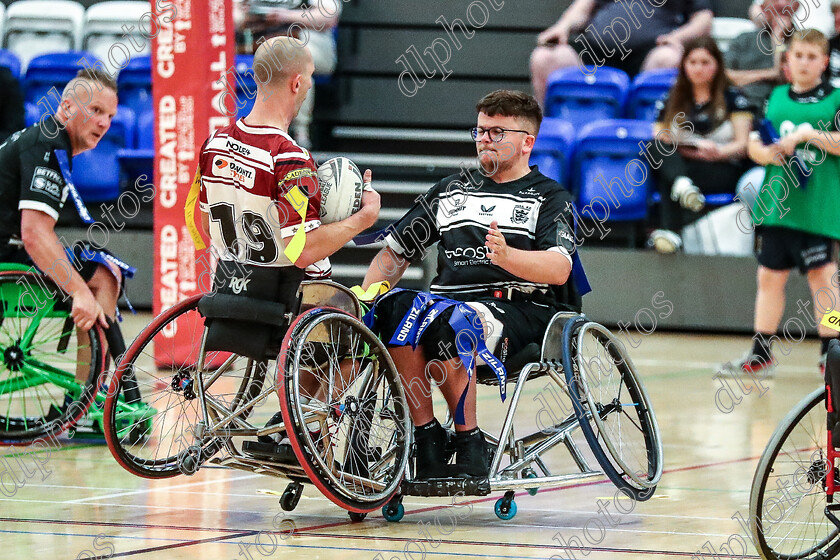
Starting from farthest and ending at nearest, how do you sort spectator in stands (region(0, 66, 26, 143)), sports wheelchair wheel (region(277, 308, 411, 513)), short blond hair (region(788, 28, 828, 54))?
spectator in stands (region(0, 66, 26, 143)) → short blond hair (region(788, 28, 828, 54)) → sports wheelchair wheel (region(277, 308, 411, 513))

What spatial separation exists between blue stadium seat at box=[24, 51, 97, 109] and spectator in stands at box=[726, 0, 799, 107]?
487cm

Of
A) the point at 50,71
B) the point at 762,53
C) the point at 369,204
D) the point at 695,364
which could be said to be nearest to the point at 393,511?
the point at 369,204

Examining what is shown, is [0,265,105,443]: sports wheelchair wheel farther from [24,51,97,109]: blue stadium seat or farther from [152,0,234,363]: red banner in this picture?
[24,51,97,109]: blue stadium seat

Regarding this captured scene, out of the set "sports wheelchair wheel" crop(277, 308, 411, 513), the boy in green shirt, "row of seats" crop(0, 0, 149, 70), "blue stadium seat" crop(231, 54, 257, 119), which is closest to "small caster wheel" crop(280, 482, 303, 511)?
"sports wheelchair wheel" crop(277, 308, 411, 513)

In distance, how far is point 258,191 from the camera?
3303 mm

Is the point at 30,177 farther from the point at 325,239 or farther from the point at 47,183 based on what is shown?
the point at 325,239

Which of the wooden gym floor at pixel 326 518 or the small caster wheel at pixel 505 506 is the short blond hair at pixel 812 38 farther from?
the small caster wheel at pixel 505 506

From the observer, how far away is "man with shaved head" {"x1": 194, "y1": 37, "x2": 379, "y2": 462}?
3287mm

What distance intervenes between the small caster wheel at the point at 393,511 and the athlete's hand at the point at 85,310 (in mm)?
1490

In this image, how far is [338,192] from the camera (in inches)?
134

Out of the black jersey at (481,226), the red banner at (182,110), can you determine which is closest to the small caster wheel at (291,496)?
the black jersey at (481,226)

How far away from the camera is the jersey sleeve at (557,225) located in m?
3.62

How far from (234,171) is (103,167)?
19.0 feet

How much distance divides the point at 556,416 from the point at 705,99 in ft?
11.6
